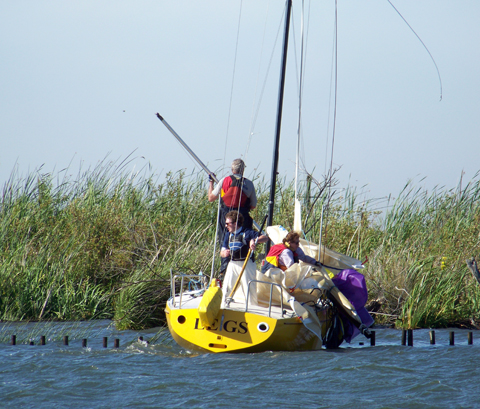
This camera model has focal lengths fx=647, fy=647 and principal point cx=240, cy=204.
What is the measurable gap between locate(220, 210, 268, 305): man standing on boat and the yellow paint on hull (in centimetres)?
50

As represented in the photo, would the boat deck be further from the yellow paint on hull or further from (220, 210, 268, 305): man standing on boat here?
(220, 210, 268, 305): man standing on boat

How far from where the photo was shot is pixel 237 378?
6.32 m

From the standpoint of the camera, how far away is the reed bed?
9.84m

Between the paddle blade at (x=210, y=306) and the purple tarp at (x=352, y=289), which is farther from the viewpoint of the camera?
the purple tarp at (x=352, y=289)

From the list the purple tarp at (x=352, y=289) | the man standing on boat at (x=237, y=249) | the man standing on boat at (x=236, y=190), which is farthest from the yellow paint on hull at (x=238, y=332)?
the man standing on boat at (x=236, y=190)

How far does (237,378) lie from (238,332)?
61 cm

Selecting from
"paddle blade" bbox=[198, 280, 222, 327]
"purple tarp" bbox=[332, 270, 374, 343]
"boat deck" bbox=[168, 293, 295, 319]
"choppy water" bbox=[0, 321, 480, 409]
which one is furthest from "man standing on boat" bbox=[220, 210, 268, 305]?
"purple tarp" bbox=[332, 270, 374, 343]

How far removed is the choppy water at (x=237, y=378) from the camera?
5.84 metres

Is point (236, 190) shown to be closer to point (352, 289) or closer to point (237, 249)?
point (237, 249)

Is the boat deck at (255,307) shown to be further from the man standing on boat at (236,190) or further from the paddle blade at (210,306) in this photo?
the man standing on boat at (236,190)

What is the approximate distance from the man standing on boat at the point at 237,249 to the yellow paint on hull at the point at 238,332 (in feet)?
1.66

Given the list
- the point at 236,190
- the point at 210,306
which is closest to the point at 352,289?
the point at 236,190

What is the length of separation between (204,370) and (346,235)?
630 cm

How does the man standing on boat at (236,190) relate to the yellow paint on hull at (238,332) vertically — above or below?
above
